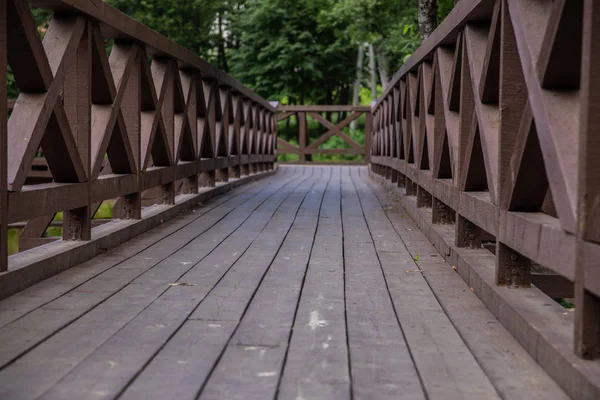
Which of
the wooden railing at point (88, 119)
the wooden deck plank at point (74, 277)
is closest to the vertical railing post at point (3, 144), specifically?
the wooden railing at point (88, 119)

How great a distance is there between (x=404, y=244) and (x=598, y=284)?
2.77 meters

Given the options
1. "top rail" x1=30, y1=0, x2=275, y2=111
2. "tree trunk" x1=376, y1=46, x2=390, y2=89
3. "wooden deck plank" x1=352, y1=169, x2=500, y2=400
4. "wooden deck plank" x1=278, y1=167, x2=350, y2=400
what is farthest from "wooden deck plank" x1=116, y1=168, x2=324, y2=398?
"tree trunk" x1=376, y1=46, x2=390, y2=89

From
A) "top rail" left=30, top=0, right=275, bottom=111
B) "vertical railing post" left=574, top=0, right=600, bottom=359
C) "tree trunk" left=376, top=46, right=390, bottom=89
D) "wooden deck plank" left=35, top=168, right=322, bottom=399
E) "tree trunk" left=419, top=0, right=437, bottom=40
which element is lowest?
"wooden deck plank" left=35, top=168, right=322, bottom=399

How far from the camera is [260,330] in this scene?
2.58m

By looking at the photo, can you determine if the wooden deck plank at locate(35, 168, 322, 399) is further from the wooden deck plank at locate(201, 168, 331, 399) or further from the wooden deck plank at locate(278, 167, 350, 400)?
the wooden deck plank at locate(278, 167, 350, 400)

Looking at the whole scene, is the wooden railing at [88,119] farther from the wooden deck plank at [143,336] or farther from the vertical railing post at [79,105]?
the wooden deck plank at [143,336]

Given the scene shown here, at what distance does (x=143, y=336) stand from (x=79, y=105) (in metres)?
1.77

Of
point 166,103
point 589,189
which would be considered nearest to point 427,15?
point 166,103

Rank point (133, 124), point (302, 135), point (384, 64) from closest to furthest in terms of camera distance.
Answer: point (133, 124), point (302, 135), point (384, 64)

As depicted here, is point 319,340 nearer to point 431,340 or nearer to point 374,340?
point 374,340

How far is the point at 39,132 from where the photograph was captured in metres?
3.27

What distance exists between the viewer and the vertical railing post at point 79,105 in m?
3.93

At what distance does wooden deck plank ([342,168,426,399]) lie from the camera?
2033 mm

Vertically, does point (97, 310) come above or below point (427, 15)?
below
